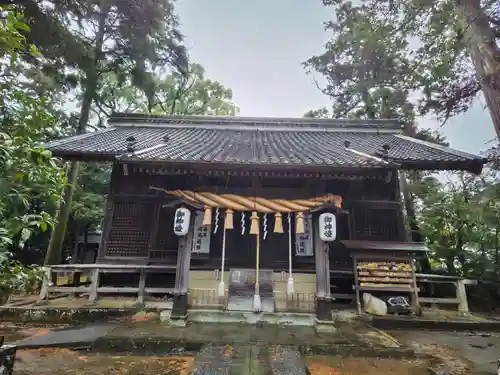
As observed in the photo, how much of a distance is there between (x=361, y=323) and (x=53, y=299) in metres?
8.77

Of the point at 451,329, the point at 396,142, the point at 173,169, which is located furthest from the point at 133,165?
the point at 396,142

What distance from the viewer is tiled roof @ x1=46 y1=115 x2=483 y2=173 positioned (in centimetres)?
830

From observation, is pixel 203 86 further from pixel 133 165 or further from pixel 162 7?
pixel 133 165

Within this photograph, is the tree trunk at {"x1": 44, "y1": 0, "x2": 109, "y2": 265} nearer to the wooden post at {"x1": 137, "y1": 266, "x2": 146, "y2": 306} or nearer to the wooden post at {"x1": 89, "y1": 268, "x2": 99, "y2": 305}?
the wooden post at {"x1": 89, "y1": 268, "x2": 99, "y2": 305}

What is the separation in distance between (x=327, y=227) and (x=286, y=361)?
329cm

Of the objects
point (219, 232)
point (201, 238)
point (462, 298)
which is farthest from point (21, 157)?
point (462, 298)

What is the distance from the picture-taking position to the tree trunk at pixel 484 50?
701 centimetres

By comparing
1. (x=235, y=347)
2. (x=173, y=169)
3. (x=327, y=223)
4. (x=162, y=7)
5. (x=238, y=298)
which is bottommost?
(x=235, y=347)

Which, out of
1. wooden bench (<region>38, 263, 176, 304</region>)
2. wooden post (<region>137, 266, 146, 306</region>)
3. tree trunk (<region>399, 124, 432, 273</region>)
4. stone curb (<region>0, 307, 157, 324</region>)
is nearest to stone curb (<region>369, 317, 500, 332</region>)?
tree trunk (<region>399, 124, 432, 273</region>)

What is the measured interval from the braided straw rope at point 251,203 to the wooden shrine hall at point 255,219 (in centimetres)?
3

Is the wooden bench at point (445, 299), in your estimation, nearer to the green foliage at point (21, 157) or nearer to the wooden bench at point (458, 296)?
the wooden bench at point (458, 296)

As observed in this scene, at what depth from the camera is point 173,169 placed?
8008mm

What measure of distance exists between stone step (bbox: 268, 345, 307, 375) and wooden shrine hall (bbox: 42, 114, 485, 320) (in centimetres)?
164

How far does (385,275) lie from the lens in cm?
792
